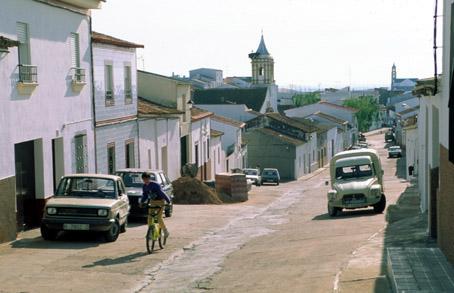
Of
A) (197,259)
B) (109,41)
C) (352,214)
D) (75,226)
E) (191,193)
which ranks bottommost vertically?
(191,193)

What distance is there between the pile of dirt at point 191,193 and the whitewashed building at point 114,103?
2794 millimetres

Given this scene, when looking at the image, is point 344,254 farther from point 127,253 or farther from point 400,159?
point 400,159

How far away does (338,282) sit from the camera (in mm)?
10656

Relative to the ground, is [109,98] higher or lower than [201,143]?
higher

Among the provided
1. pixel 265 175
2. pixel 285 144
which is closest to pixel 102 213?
pixel 265 175

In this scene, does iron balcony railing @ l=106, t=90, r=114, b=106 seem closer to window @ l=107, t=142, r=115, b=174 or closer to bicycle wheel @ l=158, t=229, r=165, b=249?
window @ l=107, t=142, r=115, b=174

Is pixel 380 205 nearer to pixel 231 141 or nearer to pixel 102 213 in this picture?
pixel 102 213

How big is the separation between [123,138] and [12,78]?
1156 centimetres

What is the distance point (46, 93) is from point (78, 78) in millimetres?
3225

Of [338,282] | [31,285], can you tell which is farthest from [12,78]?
[338,282]

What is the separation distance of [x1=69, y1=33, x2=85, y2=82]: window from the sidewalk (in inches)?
437

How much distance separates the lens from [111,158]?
2731cm

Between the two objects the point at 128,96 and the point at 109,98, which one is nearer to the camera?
the point at 109,98

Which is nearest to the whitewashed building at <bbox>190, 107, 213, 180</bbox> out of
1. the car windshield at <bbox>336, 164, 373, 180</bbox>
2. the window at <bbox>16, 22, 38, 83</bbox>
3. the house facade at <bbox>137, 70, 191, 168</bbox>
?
the house facade at <bbox>137, 70, 191, 168</bbox>
